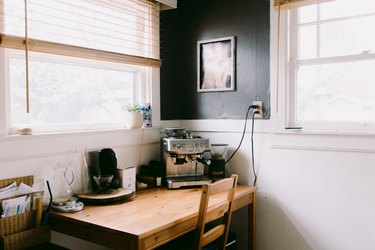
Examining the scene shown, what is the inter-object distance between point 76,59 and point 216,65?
1.11m

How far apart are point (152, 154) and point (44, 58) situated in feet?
3.61

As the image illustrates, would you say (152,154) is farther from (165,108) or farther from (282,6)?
(282,6)

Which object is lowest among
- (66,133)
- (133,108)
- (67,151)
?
(67,151)

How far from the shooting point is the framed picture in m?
2.80

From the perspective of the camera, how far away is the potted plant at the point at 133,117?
8.63 feet

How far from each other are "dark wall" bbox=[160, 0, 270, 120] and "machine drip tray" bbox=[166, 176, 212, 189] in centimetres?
57

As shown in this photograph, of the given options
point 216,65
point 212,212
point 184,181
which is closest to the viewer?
point 212,212

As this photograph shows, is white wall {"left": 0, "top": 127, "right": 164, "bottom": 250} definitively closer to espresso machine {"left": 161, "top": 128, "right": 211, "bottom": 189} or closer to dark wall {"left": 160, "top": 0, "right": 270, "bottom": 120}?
espresso machine {"left": 161, "top": 128, "right": 211, "bottom": 189}

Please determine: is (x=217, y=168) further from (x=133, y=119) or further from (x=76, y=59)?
(x=76, y=59)

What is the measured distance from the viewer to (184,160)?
261cm

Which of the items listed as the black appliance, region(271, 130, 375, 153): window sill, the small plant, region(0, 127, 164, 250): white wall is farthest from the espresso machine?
region(271, 130, 375, 153): window sill

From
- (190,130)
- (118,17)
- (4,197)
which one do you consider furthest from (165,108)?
(4,197)

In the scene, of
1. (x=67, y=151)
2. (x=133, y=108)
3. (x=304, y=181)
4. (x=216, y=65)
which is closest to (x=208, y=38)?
(x=216, y=65)

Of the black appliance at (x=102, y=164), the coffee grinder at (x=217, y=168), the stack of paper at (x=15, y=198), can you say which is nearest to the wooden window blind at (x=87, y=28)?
the black appliance at (x=102, y=164)
